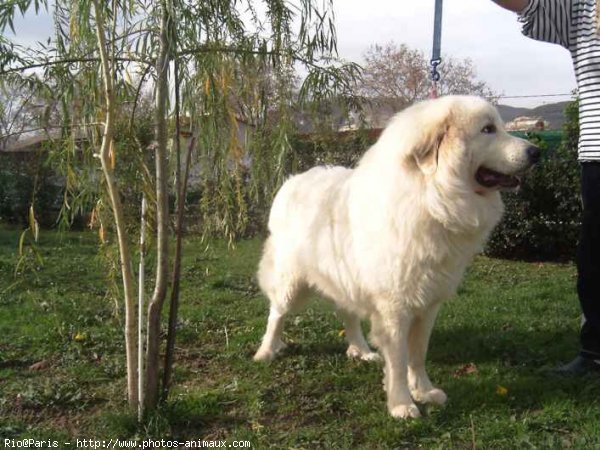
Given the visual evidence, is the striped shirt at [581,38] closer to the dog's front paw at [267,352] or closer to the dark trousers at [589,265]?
the dark trousers at [589,265]

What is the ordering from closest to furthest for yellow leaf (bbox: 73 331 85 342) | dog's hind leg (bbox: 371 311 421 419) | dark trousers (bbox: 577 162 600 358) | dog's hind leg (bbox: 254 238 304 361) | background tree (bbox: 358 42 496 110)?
dog's hind leg (bbox: 371 311 421 419) < dark trousers (bbox: 577 162 600 358) < dog's hind leg (bbox: 254 238 304 361) < yellow leaf (bbox: 73 331 85 342) < background tree (bbox: 358 42 496 110)

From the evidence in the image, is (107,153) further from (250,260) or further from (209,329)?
(250,260)

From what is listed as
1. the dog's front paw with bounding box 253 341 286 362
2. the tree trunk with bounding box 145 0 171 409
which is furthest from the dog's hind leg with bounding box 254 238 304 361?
the tree trunk with bounding box 145 0 171 409

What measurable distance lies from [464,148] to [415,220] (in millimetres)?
452

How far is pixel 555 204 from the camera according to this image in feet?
27.7

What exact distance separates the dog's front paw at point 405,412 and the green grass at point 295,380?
2.3 inches

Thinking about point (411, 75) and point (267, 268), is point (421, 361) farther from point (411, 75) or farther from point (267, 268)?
point (411, 75)

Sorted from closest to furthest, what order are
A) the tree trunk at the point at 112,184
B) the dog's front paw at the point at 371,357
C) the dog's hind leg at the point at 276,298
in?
the tree trunk at the point at 112,184
the dog's hind leg at the point at 276,298
the dog's front paw at the point at 371,357

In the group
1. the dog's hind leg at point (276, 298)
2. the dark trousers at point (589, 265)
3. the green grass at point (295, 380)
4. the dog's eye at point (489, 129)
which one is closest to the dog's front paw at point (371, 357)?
the green grass at point (295, 380)

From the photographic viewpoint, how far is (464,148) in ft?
10.1

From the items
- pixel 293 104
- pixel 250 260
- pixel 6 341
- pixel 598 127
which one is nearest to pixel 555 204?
pixel 250 260

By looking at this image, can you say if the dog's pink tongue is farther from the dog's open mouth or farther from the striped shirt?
the striped shirt

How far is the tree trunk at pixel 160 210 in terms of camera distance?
9.25 feet

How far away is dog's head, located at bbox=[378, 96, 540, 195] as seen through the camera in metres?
3.06
